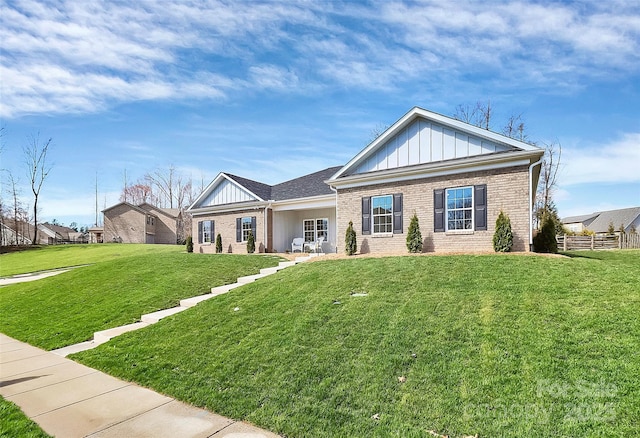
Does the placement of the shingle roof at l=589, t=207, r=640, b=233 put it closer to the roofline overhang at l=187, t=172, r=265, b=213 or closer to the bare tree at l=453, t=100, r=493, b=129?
the bare tree at l=453, t=100, r=493, b=129

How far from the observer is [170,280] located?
488 inches

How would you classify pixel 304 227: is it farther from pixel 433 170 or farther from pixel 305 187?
pixel 433 170

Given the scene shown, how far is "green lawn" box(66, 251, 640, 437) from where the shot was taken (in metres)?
3.65

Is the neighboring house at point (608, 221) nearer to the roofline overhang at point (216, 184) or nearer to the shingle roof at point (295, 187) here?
the shingle roof at point (295, 187)

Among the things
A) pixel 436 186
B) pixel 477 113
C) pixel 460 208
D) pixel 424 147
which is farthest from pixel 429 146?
pixel 477 113

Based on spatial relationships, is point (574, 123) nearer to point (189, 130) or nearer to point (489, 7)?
point (489, 7)

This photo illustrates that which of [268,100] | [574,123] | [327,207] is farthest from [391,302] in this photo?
[574,123]

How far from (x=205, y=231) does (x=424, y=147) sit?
16.0 meters

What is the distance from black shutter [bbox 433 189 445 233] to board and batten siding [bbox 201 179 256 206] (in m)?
11.5

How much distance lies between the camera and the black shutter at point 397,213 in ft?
46.5

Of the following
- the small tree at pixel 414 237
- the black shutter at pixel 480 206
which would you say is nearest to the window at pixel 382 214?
the small tree at pixel 414 237

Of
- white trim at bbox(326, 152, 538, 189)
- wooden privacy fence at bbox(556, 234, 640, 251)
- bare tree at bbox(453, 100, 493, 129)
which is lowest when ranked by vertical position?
wooden privacy fence at bbox(556, 234, 640, 251)

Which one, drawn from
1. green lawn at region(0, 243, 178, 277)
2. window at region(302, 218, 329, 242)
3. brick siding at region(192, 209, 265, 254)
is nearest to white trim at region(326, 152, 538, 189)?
window at region(302, 218, 329, 242)

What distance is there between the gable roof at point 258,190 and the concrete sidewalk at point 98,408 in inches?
582
